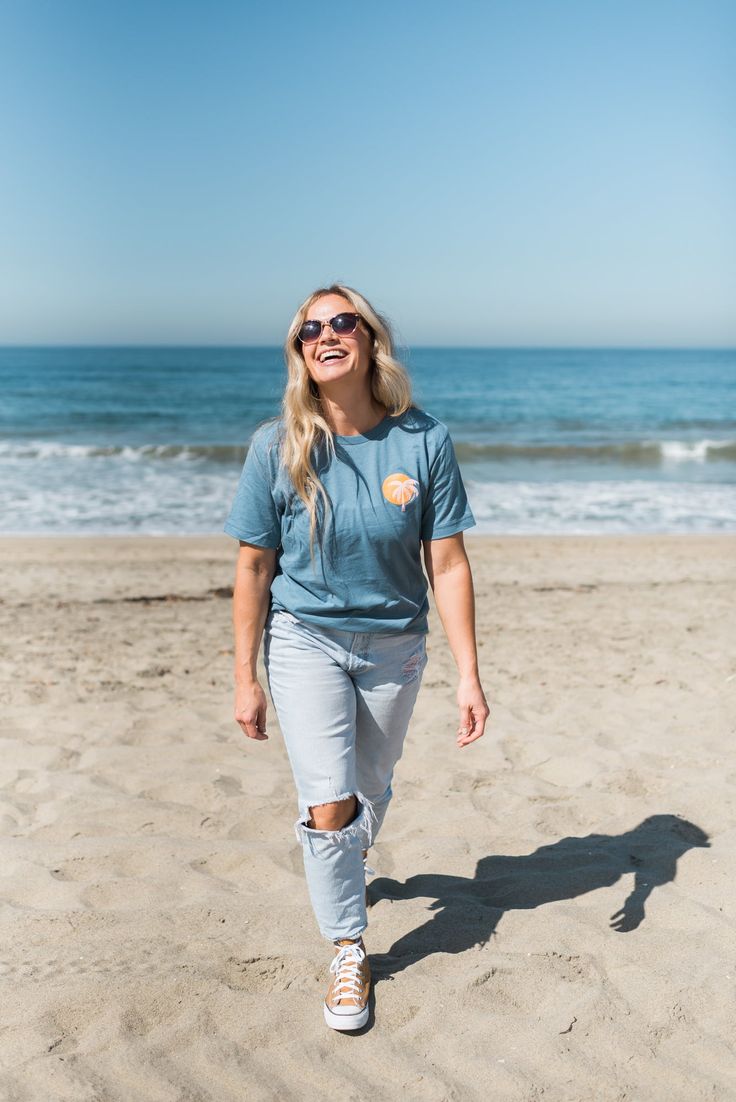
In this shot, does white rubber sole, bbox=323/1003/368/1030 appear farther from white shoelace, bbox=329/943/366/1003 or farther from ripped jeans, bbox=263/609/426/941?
ripped jeans, bbox=263/609/426/941

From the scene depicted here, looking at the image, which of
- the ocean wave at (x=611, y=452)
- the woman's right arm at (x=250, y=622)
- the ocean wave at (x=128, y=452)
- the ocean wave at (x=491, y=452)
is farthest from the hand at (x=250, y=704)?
the ocean wave at (x=611, y=452)

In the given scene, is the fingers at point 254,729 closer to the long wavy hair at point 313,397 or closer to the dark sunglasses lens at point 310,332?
the long wavy hair at point 313,397

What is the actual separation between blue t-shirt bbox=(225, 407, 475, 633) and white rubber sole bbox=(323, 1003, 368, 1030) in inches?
41.5

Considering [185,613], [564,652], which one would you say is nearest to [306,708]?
[564,652]

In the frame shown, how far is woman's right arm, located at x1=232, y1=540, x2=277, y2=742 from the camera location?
9.28 feet

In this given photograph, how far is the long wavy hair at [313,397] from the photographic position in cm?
272

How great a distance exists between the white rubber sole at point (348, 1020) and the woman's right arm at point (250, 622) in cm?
79

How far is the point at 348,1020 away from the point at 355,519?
54.2 inches

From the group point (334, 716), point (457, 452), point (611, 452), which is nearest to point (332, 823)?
point (334, 716)

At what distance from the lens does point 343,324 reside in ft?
9.09

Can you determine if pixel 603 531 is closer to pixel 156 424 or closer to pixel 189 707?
pixel 189 707

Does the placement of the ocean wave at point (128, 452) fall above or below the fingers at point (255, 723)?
below

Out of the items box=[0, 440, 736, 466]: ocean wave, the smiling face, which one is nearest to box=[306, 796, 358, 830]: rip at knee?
the smiling face

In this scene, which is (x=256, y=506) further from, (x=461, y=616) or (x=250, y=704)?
(x=461, y=616)
